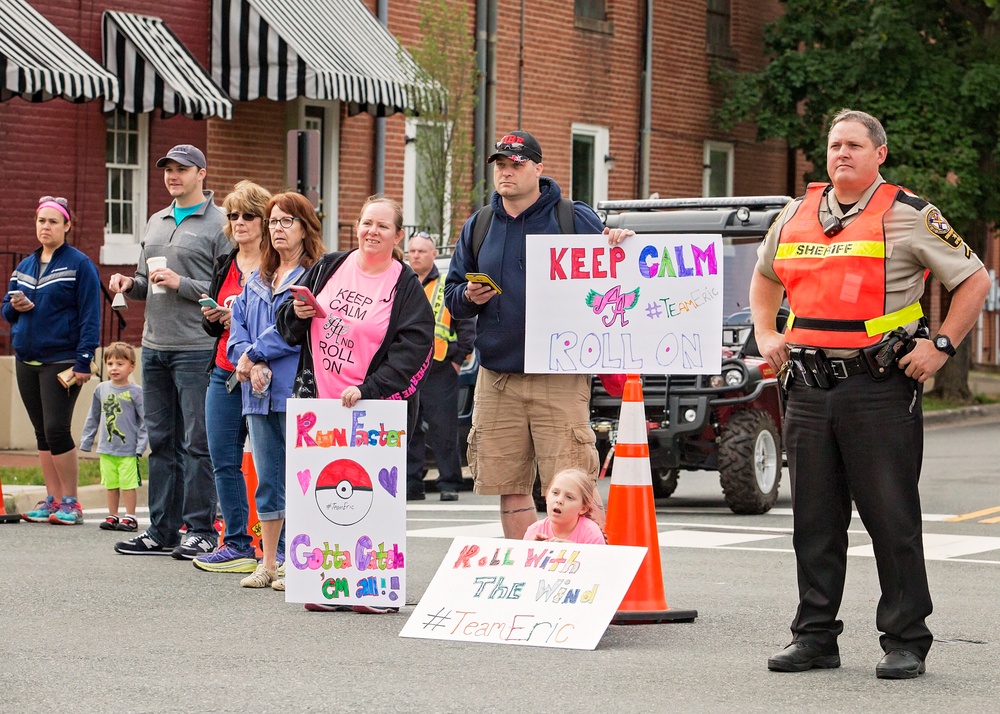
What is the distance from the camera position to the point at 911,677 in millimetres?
6555

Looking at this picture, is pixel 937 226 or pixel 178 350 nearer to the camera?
pixel 937 226

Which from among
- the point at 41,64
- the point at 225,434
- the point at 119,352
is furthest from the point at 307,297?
the point at 41,64

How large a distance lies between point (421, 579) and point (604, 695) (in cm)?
310

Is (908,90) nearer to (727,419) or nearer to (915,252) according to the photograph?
(727,419)

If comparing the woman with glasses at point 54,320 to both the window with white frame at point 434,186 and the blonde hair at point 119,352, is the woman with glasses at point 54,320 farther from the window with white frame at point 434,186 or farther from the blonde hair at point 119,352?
the window with white frame at point 434,186

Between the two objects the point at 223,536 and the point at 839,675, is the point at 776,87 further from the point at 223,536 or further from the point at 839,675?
the point at 839,675

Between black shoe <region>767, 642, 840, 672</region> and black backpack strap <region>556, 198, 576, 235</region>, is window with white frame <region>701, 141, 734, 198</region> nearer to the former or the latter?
black backpack strap <region>556, 198, 576, 235</region>

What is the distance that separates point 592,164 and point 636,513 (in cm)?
1888

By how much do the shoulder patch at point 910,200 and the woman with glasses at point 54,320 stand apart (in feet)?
20.1

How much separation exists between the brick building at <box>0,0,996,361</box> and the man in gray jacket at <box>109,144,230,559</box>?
21.3ft

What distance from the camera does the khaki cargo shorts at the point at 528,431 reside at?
26.0ft

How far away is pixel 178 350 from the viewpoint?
384 inches

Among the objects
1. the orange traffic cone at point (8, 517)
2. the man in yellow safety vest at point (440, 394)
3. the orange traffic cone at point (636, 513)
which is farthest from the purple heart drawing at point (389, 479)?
the man in yellow safety vest at point (440, 394)

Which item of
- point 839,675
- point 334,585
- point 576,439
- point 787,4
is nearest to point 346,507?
point 334,585
